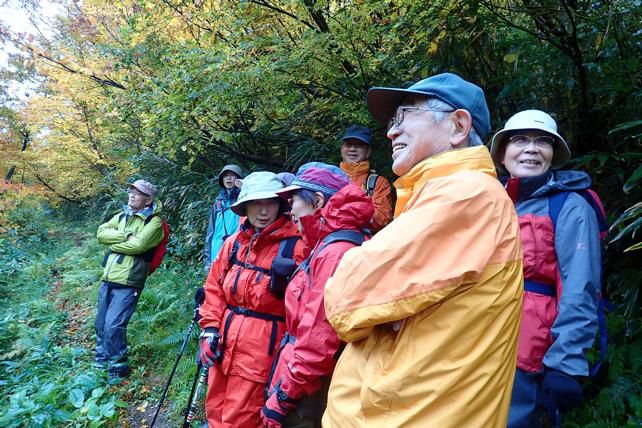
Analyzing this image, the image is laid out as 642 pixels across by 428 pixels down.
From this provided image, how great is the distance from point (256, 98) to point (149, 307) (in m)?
5.18

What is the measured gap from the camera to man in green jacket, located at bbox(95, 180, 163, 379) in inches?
211

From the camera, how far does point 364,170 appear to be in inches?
183

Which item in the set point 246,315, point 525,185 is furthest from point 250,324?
point 525,185

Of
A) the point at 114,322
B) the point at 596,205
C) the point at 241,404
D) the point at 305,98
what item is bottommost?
the point at 114,322

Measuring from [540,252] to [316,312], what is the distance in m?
1.30

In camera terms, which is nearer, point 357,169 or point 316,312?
point 316,312

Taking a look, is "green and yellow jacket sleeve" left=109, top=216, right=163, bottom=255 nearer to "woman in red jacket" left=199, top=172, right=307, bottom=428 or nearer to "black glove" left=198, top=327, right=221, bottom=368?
"woman in red jacket" left=199, top=172, right=307, bottom=428

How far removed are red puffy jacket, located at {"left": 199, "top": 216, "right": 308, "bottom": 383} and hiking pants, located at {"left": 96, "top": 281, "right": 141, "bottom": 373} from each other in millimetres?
2903

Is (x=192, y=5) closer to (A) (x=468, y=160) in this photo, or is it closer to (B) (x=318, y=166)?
(B) (x=318, y=166)

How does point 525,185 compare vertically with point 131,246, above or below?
above

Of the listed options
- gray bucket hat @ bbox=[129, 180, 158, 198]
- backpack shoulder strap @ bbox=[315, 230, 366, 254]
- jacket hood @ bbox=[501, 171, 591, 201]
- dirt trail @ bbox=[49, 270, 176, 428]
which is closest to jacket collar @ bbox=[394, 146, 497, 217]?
backpack shoulder strap @ bbox=[315, 230, 366, 254]

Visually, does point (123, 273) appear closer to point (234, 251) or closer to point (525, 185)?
point (234, 251)

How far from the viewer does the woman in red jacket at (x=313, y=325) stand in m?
2.07

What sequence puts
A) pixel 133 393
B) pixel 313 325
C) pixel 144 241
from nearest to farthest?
pixel 313 325, pixel 133 393, pixel 144 241
